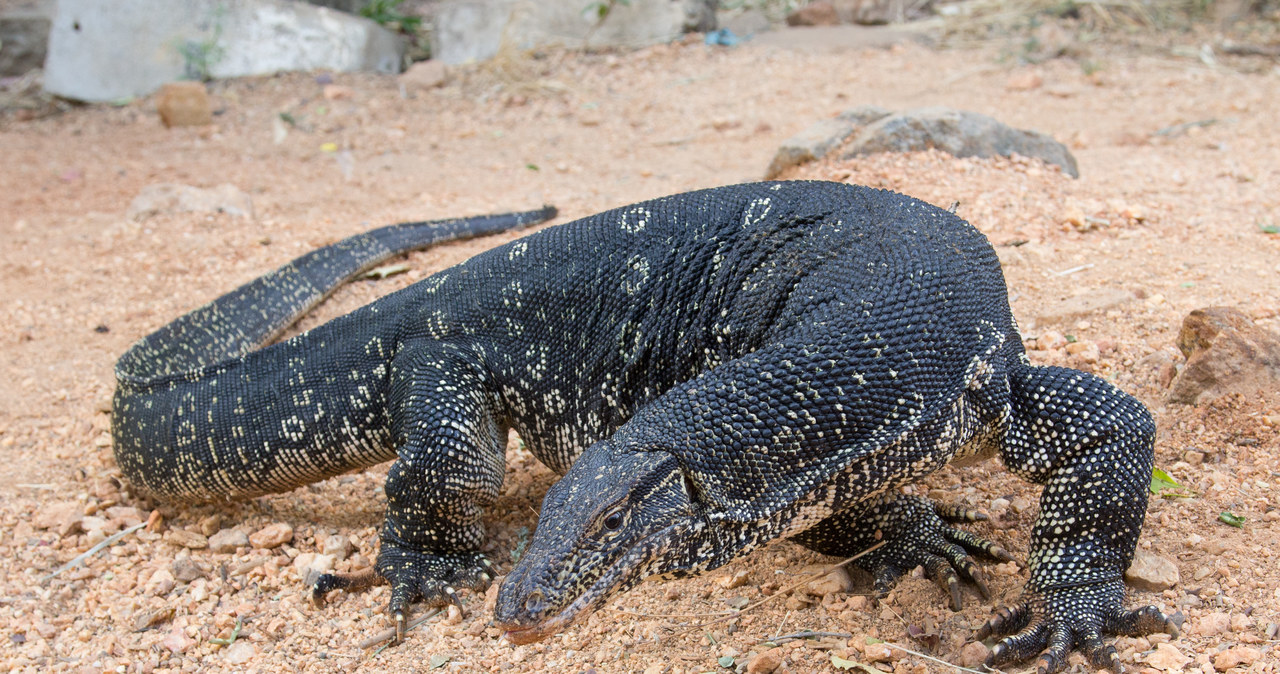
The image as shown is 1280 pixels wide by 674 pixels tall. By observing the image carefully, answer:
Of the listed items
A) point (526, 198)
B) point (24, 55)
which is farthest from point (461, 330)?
point (24, 55)

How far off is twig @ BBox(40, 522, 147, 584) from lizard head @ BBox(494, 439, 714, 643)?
302 centimetres

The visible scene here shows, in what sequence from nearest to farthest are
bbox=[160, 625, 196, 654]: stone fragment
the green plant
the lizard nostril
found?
the lizard nostril
bbox=[160, 625, 196, 654]: stone fragment
the green plant

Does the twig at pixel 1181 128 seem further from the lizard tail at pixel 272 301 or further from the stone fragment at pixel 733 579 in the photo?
the stone fragment at pixel 733 579

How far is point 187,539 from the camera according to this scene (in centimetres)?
487

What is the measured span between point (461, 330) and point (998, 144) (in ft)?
13.7

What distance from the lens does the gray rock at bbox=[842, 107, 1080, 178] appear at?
6566 mm

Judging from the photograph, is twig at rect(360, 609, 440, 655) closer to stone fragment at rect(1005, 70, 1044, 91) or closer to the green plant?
stone fragment at rect(1005, 70, 1044, 91)

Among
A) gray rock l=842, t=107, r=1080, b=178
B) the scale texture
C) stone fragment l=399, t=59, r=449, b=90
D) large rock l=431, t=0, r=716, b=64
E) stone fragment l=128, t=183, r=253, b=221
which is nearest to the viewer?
the scale texture

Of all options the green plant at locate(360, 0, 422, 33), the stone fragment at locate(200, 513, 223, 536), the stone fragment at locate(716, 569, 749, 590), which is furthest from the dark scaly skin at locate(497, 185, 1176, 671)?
the green plant at locate(360, 0, 422, 33)

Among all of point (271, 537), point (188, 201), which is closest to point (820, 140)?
point (271, 537)

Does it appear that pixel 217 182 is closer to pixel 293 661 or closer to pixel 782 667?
pixel 293 661

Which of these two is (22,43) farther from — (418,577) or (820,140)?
(418,577)

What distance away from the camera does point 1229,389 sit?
3.96 metres

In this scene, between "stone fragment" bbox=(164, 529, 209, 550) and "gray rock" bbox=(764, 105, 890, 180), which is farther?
"gray rock" bbox=(764, 105, 890, 180)
